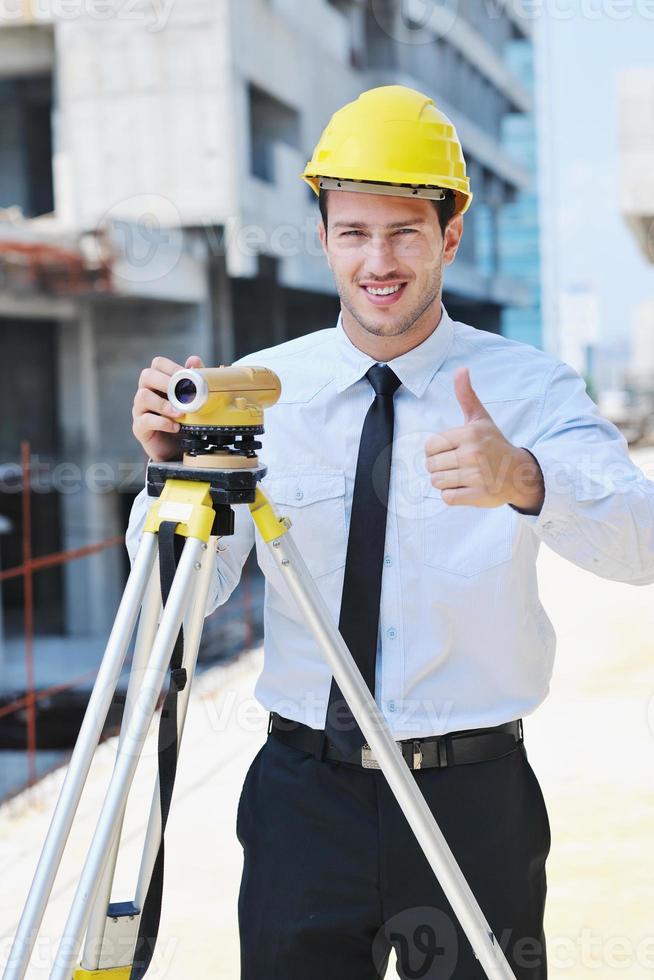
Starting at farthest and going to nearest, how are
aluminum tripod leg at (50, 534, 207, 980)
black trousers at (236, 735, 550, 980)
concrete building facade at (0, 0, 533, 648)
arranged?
concrete building facade at (0, 0, 533, 648)
black trousers at (236, 735, 550, 980)
aluminum tripod leg at (50, 534, 207, 980)

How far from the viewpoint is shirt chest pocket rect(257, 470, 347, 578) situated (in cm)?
155

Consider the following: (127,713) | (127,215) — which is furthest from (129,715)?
(127,215)

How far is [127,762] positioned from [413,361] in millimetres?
664

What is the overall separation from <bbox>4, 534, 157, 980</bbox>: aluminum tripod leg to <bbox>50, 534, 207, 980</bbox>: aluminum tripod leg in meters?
0.04

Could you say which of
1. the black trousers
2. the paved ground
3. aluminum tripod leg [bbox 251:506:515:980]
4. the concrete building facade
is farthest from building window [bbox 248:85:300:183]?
aluminum tripod leg [bbox 251:506:515:980]

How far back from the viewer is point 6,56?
50.9 ft

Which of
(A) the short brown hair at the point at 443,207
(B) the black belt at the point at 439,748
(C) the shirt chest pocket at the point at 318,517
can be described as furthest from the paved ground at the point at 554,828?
(A) the short brown hair at the point at 443,207

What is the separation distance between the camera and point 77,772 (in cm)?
120

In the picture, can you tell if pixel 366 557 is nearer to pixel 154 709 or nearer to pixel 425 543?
pixel 425 543

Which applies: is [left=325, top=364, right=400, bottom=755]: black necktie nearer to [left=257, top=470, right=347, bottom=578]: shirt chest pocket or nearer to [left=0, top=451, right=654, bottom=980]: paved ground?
[left=257, top=470, right=347, bottom=578]: shirt chest pocket

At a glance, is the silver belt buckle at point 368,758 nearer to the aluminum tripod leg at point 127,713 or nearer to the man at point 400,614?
the man at point 400,614

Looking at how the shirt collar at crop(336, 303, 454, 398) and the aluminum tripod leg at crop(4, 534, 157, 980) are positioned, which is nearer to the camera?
the aluminum tripod leg at crop(4, 534, 157, 980)

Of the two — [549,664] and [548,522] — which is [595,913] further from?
[548,522]

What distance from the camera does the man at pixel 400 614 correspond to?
145 centimetres
